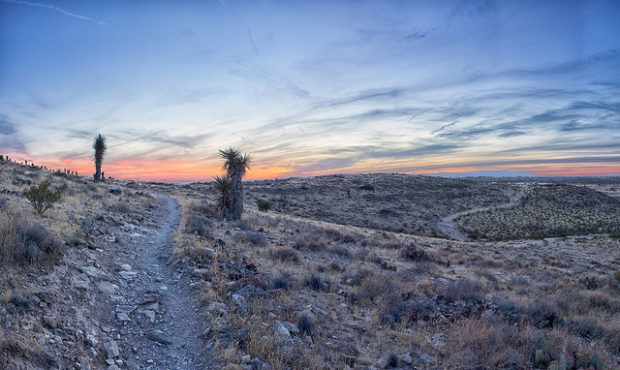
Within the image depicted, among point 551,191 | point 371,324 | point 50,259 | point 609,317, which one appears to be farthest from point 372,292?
point 551,191

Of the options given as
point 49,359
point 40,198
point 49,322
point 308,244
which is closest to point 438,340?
point 49,359

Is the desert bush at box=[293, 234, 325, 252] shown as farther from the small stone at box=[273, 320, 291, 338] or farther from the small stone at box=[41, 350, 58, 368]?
the small stone at box=[41, 350, 58, 368]

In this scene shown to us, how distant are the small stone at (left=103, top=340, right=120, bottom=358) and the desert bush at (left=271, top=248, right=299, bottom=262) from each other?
7.49 metres

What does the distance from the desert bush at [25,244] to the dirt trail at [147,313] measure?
137cm

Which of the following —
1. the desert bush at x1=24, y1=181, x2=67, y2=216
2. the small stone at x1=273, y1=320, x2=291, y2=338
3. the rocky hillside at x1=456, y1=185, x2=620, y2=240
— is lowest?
the rocky hillside at x1=456, y1=185, x2=620, y2=240

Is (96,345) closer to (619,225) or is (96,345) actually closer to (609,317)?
(609,317)

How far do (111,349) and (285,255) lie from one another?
8218mm

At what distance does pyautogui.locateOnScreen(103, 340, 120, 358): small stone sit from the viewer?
491 centimetres

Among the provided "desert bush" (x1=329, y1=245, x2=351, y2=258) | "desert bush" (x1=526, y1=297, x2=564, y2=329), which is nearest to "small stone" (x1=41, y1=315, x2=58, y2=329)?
"desert bush" (x1=526, y1=297, x2=564, y2=329)

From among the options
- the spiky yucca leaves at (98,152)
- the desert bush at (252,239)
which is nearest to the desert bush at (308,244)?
the desert bush at (252,239)

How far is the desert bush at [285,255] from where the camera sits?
41.1 feet

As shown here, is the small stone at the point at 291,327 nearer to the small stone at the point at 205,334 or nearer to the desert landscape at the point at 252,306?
the desert landscape at the point at 252,306

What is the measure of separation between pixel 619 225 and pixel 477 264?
4510 cm

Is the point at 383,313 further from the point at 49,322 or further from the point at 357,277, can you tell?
the point at 49,322
